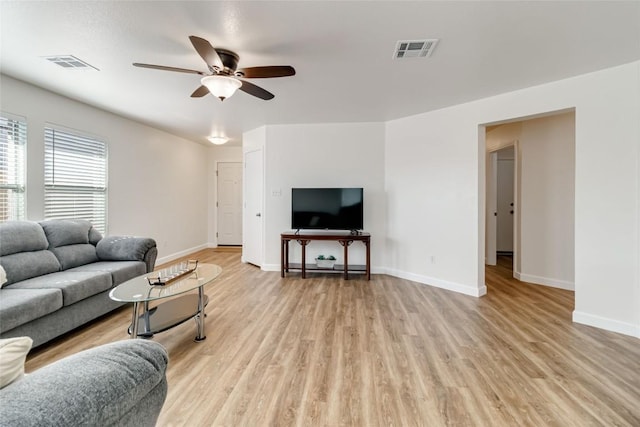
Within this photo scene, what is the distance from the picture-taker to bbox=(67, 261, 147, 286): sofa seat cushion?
9.48 feet

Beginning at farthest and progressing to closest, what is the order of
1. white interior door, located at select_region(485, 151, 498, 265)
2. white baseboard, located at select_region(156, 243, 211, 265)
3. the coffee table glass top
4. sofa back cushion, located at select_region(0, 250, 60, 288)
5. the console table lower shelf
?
white baseboard, located at select_region(156, 243, 211, 265)
white interior door, located at select_region(485, 151, 498, 265)
the console table lower shelf
sofa back cushion, located at select_region(0, 250, 60, 288)
the coffee table glass top

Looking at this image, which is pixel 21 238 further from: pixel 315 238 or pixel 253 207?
pixel 315 238

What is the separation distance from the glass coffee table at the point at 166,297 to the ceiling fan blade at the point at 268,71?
1.83 meters

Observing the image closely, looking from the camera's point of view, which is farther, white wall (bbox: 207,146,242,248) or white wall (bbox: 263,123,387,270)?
white wall (bbox: 207,146,242,248)

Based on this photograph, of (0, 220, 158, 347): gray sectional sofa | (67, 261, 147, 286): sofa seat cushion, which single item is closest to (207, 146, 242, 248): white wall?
(0, 220, 158, 347): gray sectional sofa

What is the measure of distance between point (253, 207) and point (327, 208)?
63.9 inches

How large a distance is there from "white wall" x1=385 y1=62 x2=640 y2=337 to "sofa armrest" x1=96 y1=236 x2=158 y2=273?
353 centimetres

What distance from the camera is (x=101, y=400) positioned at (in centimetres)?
73

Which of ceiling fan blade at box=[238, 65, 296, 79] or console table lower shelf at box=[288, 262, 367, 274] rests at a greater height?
ceiling fan blade at box=[238, 65, 296, 79]

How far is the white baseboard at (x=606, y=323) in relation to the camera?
2538mm

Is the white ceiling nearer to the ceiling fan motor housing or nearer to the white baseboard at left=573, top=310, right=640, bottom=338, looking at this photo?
the ceiling fan motor housing

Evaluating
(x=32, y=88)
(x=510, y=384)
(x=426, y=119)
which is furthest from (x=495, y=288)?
(x=32, y=88)

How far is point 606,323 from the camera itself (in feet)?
8.73

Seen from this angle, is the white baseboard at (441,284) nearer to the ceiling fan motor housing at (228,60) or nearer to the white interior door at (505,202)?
the white interior door at (505,202)
